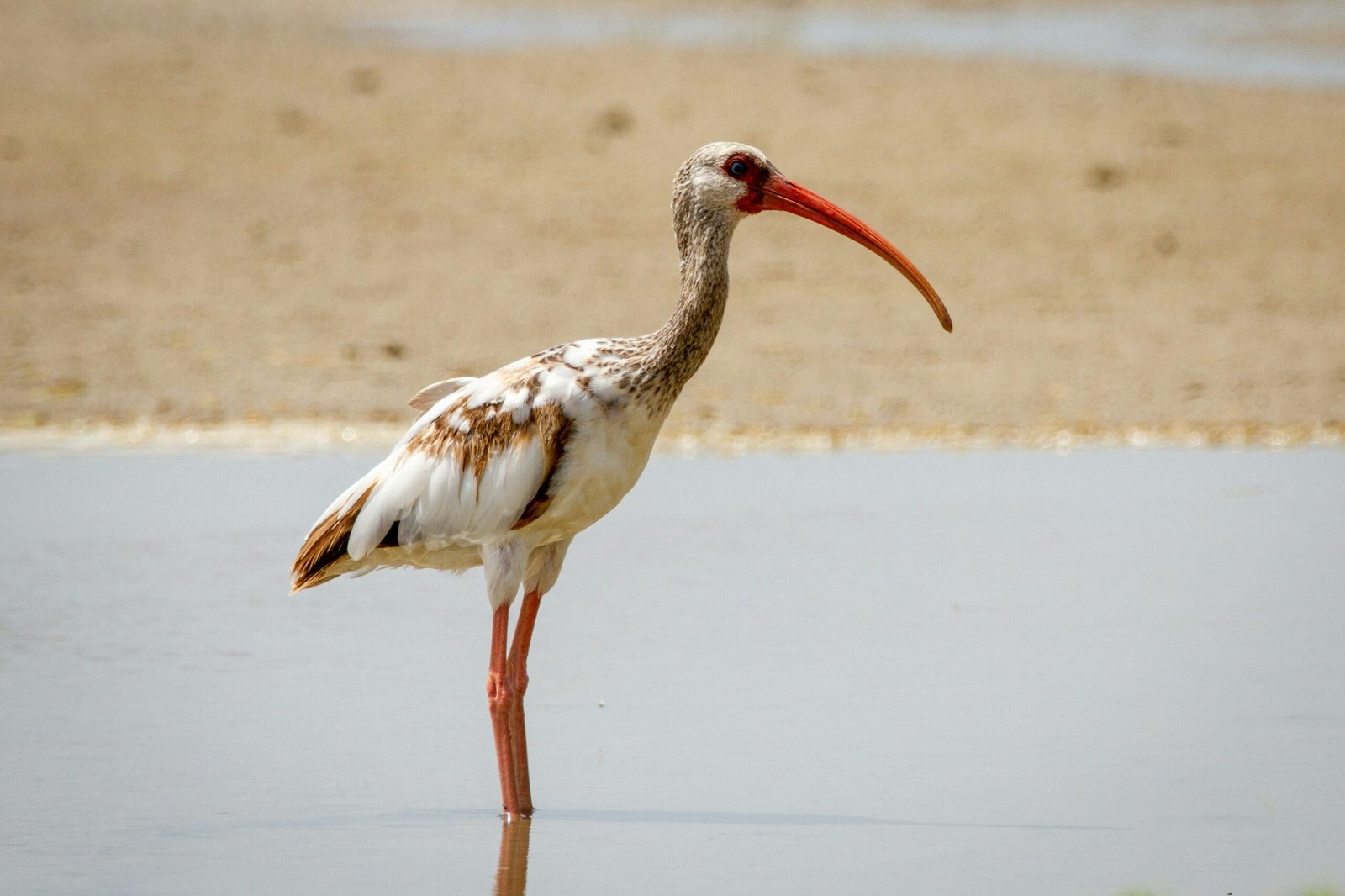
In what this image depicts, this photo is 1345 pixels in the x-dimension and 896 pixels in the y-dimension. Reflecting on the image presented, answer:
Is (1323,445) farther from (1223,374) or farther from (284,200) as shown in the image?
(284,200)

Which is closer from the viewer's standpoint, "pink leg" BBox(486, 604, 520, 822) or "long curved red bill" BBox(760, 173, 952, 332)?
"pink leg" BBox(486, 604, 520, 822)

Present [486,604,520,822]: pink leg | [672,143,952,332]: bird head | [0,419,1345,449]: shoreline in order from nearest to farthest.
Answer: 1. [486,604,520,822]: pink leg
2. [672,143,952,332]: bird head
3. [0,419,1345,449]: shoreline

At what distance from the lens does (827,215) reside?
20.5 feet

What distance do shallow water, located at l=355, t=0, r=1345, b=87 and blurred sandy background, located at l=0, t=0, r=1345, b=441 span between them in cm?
83

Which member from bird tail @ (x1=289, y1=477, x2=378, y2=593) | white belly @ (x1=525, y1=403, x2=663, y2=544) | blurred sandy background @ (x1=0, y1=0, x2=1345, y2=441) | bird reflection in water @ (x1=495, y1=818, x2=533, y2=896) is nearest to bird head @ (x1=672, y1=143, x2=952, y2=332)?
white belly @ (x1=525, y1=403, x2=663, y2=544)

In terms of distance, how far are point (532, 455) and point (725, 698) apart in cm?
125

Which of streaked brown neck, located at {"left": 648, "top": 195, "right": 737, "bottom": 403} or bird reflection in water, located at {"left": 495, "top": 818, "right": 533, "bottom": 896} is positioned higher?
streaked brown neck, located at {"left": 648, "top": 195, "right": 737, "bottom": 403}

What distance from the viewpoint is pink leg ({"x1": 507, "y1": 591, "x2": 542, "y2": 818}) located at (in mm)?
5887

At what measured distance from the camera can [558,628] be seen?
7.56 meters

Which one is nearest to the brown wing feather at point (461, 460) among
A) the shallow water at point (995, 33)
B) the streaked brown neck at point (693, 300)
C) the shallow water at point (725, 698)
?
the streaked brown neck at point (693, 300)

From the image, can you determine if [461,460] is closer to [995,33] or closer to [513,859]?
[513,859]

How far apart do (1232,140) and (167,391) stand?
9.14m

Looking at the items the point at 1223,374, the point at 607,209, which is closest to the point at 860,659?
the point at 1223,374

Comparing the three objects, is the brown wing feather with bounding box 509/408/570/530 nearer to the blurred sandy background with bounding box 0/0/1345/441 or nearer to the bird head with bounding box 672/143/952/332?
the bird head with bounding box 672/143/952/332
